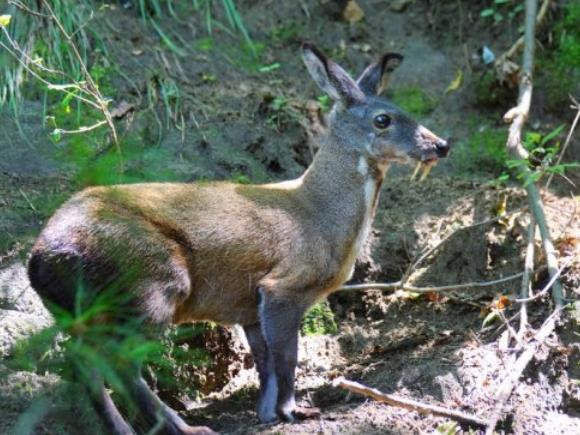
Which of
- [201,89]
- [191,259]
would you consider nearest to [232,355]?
[191,259]

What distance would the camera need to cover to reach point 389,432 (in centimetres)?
600

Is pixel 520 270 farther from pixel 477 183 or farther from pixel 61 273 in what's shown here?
pixel 61 273

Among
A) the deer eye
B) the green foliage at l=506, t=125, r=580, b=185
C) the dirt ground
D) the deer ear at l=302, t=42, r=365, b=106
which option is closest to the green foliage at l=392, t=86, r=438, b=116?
the dirt ground

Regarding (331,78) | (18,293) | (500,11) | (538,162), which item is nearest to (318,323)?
(331,78)

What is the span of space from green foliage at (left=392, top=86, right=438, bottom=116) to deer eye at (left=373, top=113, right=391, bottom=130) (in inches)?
103

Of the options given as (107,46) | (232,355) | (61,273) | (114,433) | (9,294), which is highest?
(107,46)

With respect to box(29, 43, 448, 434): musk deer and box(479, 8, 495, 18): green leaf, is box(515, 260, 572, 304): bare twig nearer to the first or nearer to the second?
box(29, 43, 448, 434): musk deer

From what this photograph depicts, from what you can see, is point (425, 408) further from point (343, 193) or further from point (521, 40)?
point (521, 40)

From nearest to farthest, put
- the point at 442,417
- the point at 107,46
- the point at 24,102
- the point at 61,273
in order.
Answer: the point at 61,273
the point at 442,417
the point at 24,102
the point at 107,46

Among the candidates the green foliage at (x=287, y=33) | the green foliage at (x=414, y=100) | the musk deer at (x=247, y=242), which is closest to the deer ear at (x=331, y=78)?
the musk deer at (x=247, y=242)

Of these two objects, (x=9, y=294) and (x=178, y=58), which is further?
(x=178, y=58)

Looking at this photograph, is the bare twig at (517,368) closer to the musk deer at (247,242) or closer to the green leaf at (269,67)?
the musk deer at (247,242)

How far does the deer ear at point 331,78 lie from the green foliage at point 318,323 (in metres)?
1.73

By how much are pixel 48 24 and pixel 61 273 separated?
3.66 meters
